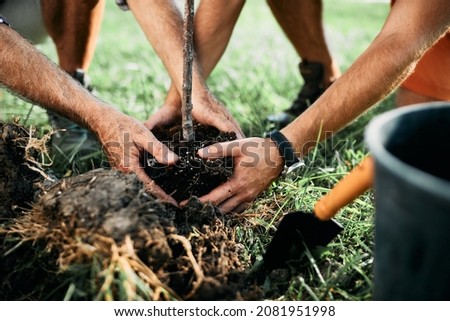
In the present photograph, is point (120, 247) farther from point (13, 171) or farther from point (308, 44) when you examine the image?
point (308, 44)

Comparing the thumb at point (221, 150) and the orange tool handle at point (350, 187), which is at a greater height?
the orange tool handle at point (350, 187)

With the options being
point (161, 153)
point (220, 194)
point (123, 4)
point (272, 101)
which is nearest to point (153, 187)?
point (161, 153)

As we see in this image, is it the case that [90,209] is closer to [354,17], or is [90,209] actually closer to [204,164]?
[204,164]

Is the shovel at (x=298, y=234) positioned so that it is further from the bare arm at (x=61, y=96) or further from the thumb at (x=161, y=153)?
the bare arm at (x=61, y=96)

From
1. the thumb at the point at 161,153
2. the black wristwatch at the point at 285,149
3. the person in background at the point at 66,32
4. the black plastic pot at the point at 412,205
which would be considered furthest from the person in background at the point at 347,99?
the person in background at the point at 66,32

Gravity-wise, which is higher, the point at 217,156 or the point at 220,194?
the point at 217,156

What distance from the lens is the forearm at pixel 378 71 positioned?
1.83m

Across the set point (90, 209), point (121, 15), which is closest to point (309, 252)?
point (90, 209)

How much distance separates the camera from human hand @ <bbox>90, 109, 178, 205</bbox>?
1.81 m

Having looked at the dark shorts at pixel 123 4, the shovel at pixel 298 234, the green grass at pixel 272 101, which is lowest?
the green grass at pixel 272 101

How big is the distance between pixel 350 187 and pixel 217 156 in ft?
2.03

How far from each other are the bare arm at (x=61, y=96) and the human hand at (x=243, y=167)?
11.6 inches

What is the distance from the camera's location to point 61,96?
6.50ft

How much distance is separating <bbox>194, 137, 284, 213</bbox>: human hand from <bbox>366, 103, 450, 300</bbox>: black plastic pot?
63 centimetres
